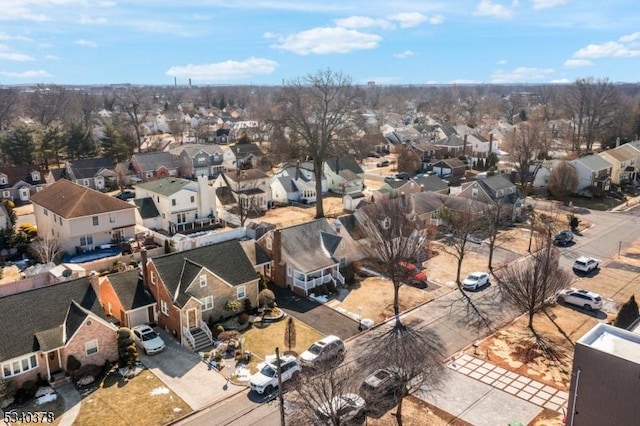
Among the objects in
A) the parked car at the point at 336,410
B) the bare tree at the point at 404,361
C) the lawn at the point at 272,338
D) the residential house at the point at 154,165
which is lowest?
the lawn at the point at 272,338

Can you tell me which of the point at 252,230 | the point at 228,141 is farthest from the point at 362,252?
the point at 228,141

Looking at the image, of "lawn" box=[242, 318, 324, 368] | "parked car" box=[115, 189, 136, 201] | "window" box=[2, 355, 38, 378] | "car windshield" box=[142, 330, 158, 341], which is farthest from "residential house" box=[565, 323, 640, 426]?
"parked car" box=[115, 189, 136, 201]

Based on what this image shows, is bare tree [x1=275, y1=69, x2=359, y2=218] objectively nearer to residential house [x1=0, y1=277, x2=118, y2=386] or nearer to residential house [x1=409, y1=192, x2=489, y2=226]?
residential house [x1=409, y1=192, x2=489, y2=226]

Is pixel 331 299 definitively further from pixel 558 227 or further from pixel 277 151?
pixel 277 151

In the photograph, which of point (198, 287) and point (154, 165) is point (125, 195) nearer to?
point (154, 165)

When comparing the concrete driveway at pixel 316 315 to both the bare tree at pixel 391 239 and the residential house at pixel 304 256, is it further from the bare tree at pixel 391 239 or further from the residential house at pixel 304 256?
the bare tree at pixel 391 239

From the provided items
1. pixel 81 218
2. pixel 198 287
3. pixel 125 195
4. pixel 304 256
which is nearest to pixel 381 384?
pixel 198 287

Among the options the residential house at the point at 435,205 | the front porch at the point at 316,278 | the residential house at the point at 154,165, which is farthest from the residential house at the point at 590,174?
the residential house at the point at 154,165
